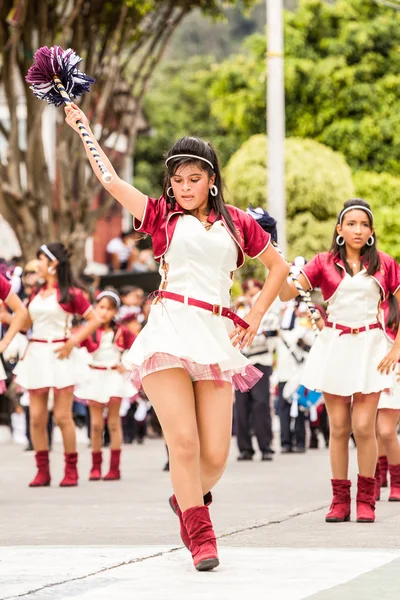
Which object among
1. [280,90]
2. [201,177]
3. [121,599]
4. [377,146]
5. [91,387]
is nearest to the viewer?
[121,599]

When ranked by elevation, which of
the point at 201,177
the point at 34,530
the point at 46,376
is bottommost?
the point at 34,530

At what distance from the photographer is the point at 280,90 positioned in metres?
19.9

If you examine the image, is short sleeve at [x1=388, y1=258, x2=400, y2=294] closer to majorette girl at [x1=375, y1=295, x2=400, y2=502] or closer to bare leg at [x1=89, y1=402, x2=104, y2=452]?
majorette girl at [x1=375, y1=295, x2=400, y2=502]

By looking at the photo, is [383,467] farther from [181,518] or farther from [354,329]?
[181,518]

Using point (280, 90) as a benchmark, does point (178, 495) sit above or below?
below

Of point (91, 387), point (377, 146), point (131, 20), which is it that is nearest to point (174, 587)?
point (91, 387)

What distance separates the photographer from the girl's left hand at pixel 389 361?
8875mm

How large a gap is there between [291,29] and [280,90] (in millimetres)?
27243

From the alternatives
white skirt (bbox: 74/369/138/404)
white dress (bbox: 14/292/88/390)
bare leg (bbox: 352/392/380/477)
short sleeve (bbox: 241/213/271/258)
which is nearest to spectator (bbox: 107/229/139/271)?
white skirt (bbox: 74/369/138/404)

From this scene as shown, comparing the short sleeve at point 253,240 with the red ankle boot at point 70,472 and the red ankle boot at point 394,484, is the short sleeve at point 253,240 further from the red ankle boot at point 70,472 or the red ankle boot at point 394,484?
the red ankle boot at point 70,472

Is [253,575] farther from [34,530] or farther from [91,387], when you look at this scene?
[91,387]

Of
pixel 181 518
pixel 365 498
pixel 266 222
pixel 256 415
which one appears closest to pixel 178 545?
pixel 181 518

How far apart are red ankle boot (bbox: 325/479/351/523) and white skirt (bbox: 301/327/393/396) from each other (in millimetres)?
564

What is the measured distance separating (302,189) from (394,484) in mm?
27434
